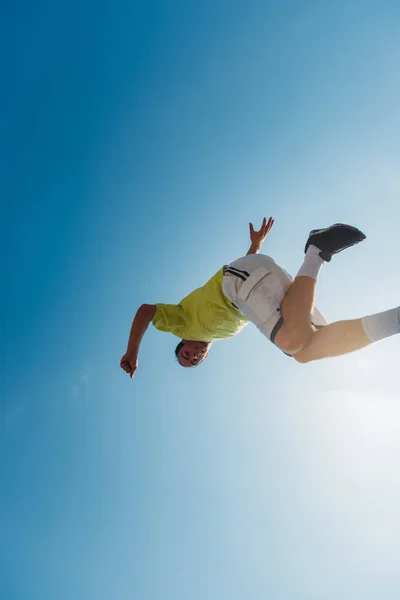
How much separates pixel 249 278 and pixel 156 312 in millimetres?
1119

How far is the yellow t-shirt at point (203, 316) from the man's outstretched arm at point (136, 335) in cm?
11

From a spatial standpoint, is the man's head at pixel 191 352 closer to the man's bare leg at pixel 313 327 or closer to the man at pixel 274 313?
the man at pixel 274 313

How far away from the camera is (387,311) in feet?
10.8

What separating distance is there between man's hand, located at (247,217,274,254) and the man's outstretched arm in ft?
4.81

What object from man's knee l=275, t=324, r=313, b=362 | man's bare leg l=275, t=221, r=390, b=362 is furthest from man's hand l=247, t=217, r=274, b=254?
man's knee l=275, t=324, r=313, b=362

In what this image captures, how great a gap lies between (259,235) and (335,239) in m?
1.36

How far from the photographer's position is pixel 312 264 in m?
3.80

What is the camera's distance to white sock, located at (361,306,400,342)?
325 cm

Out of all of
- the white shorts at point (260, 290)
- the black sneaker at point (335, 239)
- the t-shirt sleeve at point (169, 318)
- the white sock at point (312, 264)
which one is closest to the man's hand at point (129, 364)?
the t-shirt sleeve at point (169, 318)

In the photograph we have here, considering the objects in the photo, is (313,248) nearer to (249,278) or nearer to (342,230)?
(342,230)

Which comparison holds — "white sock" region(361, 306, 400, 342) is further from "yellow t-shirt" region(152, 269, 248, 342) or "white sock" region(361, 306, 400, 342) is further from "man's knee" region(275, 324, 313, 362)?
"yellow t-shirt" region(152, 269, 248, 342)

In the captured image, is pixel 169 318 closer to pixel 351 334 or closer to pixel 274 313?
pixel 274 313

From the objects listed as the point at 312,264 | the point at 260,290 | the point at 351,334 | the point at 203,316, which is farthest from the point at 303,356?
the point at 203,316

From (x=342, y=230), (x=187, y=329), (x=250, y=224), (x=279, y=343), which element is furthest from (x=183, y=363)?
(x=342, y=230)
